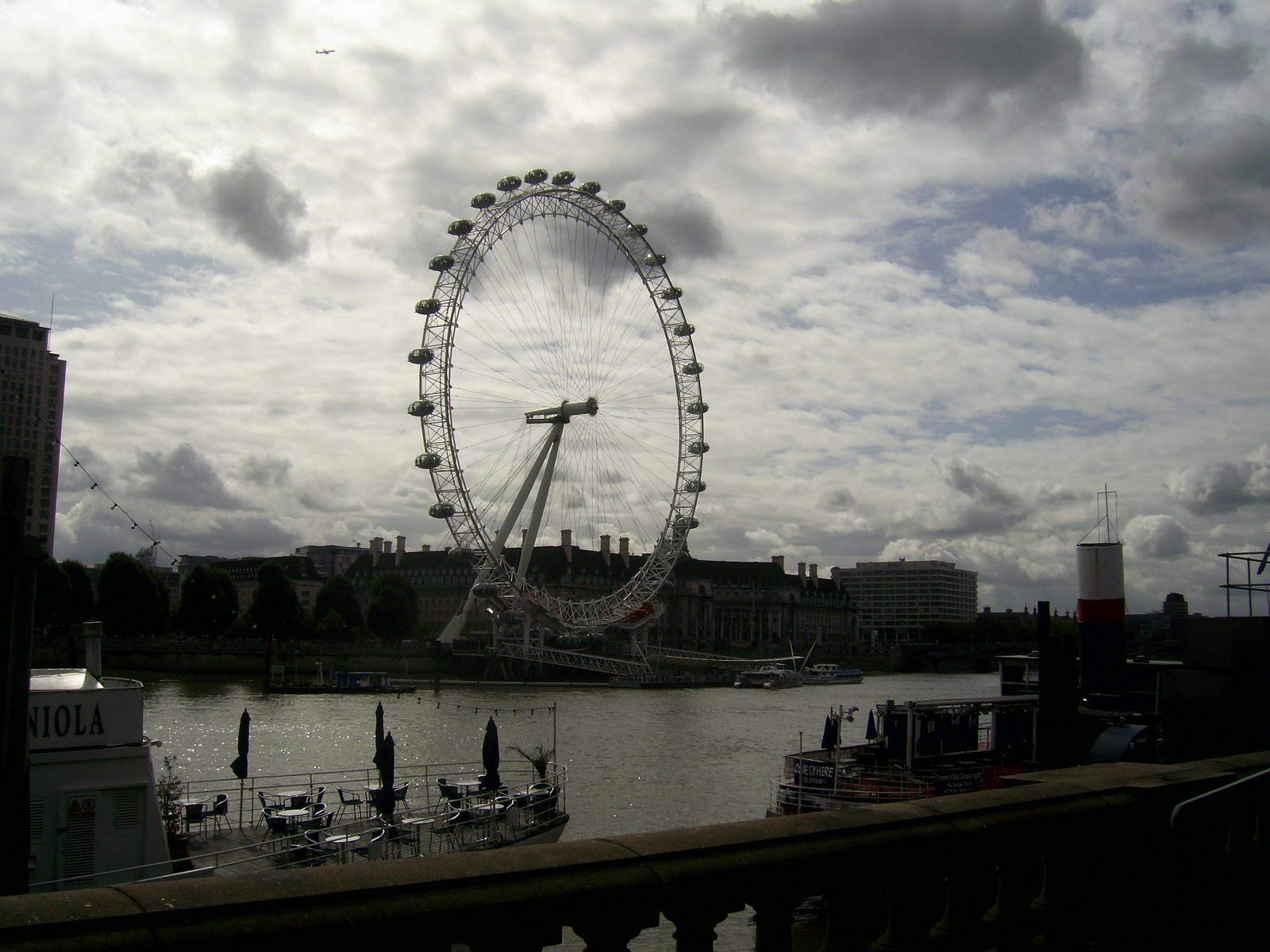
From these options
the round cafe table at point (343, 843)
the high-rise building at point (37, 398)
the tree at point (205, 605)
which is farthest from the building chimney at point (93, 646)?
the tree at point (205, 605)

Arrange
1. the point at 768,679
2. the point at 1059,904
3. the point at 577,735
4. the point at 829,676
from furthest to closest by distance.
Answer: the point at 829,676 < the point at 768,679 < the point at 577,735 < the point at 1059,904

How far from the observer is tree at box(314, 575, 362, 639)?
88.1 meters

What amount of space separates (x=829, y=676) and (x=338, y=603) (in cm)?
3953

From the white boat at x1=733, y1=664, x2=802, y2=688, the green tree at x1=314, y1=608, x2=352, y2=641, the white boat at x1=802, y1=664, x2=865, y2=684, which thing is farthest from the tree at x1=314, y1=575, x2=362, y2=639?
the white boat at x1=802, y1=664, x2=865, y2=684

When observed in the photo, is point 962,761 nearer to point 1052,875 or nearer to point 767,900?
point 1052,875

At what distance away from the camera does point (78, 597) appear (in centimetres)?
6469

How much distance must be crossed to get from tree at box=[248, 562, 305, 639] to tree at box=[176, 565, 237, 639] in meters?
3.38

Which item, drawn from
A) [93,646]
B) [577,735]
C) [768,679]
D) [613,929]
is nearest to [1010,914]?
[613,929]

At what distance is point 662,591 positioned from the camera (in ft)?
437

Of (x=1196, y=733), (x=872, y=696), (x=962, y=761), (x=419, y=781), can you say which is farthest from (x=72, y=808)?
(x=872, y=696)

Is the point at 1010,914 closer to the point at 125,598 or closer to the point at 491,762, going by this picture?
the point at 491,762

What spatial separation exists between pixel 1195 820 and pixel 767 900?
2421 millimetres

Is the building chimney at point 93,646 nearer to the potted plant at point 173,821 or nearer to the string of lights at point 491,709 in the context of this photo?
the potted plant at point 173,821

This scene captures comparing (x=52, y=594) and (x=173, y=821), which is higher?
(x=52, y=594)
